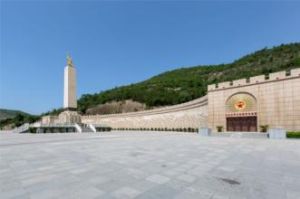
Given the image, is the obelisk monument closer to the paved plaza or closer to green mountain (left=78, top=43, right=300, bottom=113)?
the paved plaza

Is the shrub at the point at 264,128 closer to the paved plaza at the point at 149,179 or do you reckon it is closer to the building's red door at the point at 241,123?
the building's red door at the point at 241,123

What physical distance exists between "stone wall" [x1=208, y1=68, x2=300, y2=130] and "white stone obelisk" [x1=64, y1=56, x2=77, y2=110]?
23292mm

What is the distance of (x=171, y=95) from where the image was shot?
64.8 metres

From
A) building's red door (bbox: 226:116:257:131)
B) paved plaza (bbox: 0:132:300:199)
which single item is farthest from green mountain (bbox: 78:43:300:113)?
paved plaza (bbox: 0:132:300:199)

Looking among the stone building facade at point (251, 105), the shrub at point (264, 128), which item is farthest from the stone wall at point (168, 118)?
the shrub at point (264, 128)

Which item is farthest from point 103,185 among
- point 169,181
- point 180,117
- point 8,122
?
point 8,122

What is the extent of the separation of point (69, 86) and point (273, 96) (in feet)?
96.3

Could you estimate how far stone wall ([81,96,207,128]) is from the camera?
27.6 metres

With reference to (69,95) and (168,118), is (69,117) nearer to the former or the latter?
(69,95)

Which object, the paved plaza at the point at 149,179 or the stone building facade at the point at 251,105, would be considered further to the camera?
the stone building facade at the point at 251,105

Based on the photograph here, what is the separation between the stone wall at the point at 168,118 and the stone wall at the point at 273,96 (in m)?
3.63

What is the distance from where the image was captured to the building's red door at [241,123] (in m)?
21.4

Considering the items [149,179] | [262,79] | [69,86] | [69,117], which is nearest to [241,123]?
[262,79]

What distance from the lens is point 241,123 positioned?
2206 cm
